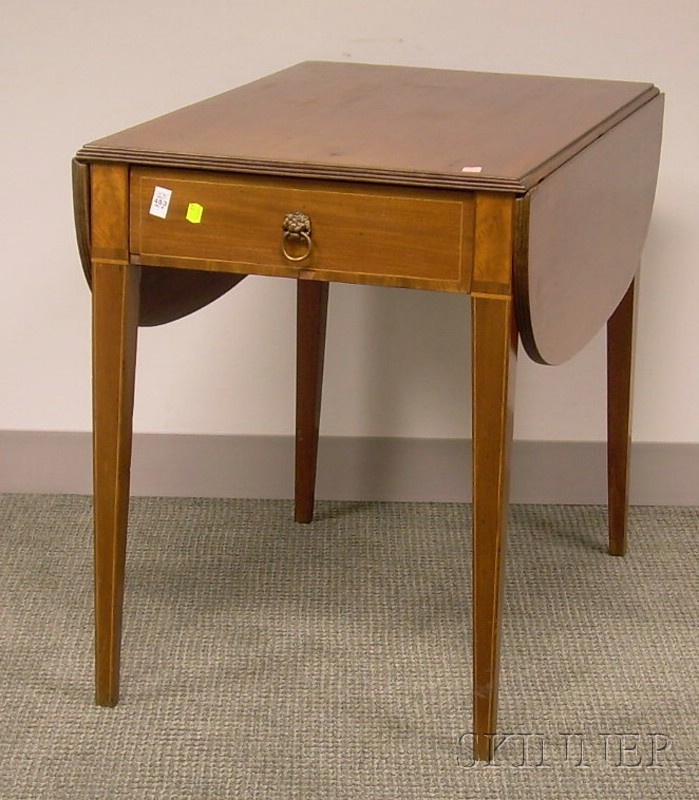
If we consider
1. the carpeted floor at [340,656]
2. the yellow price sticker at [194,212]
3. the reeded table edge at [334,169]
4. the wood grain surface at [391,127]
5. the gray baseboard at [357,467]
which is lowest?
the carpeted floor at [340,656]

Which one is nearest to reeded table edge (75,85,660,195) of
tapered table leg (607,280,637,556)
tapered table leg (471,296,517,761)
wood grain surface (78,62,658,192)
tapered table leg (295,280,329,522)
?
wood grain surface (78,62,658,192)

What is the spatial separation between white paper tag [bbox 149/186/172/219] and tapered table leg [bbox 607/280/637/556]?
2.98 feet

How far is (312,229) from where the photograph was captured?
5.60 ft

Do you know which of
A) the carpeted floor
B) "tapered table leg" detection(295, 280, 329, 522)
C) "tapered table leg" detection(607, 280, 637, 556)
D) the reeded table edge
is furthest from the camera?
"tapered table leg" detection(295, 280, 329, 522)

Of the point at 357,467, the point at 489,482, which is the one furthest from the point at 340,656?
the point at 357,467

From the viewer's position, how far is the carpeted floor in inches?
73.7

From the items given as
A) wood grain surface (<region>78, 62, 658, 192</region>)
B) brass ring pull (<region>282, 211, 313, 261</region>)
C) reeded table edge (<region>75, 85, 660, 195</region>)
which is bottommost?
brass ring pull (<region>282, 211, 313, 261</region>)

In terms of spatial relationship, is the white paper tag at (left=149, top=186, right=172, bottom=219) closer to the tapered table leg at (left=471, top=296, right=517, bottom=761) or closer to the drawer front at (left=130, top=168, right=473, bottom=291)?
the drawer front at (left=130, top=168, right=473, bottom=291)

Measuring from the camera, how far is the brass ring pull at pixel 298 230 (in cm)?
170

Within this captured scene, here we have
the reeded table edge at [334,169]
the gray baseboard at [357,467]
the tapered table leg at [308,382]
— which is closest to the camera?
the reeded table edge at [334,169]

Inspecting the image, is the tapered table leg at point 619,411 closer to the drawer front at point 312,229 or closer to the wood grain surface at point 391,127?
the wood grain surface at point 391,127

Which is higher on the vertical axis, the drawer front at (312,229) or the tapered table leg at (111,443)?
the drawer front at (312,229)

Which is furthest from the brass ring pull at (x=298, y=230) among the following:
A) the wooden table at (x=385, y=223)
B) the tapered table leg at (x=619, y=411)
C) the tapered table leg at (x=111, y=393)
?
the tapered table leg at (x=619, y=411)

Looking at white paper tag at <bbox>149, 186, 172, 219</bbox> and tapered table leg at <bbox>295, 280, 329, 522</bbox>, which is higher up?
white paper tag at <bbox>149, 186, 172, 219</bbox>
